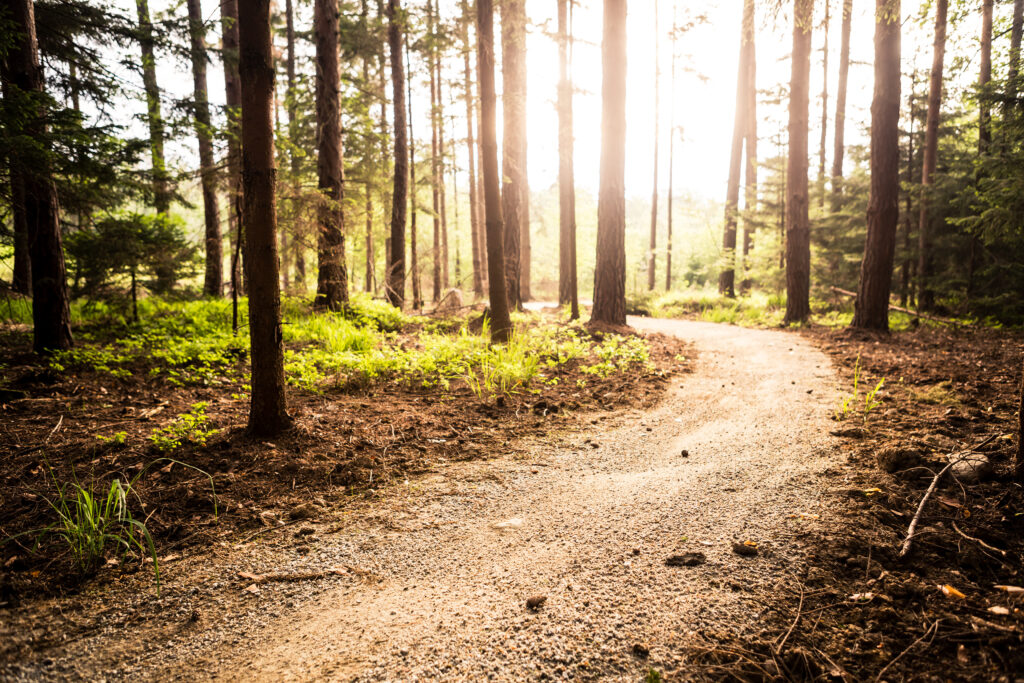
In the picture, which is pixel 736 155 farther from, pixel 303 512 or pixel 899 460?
pixel 303 512

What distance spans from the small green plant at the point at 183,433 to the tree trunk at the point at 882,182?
1151cm

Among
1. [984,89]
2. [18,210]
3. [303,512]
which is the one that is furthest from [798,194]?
[18,210]

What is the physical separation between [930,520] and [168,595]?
4.31 metres

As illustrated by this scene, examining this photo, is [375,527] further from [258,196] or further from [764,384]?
[764,384]

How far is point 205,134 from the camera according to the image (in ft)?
35.9

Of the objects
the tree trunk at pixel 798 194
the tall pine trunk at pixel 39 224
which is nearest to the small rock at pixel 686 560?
the tall pine trunk at pixel 39 224

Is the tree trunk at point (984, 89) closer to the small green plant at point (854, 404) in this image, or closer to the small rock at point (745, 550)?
the small green plant at point (854, 404)

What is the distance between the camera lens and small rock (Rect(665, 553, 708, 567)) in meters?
2.50

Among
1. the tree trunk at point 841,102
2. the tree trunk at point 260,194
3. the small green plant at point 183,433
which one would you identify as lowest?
the small green plant at point 183,433

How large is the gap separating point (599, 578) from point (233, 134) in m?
11.0

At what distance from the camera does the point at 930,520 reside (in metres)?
2.64

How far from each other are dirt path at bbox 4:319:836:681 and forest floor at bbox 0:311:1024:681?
13mm

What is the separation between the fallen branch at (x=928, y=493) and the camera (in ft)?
7.95

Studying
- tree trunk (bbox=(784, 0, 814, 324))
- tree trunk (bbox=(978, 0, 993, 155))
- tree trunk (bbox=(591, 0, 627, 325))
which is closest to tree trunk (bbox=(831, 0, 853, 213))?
tree trunk (bbox=(978, 0, 993, 155))
